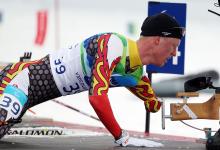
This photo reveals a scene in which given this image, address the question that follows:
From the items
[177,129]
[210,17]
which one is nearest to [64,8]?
[210,17]

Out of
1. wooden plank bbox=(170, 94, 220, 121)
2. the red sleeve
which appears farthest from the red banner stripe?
the red sleeve

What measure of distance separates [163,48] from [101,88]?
34 centimetres

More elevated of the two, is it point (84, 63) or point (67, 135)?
point (84, 63)

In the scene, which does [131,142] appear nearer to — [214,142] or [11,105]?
[214,142]

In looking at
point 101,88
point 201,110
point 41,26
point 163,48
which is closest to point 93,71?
point 101,88

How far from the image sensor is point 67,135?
4.36 metres

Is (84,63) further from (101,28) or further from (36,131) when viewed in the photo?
(101,28)

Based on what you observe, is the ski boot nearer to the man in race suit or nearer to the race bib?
the man in race suit

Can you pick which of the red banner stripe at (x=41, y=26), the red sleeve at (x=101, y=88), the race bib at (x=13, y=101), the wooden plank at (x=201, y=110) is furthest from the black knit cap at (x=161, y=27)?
the red banner stripe at (x=41, y=26)

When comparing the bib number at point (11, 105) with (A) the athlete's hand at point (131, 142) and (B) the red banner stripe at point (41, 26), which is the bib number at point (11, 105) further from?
(B) the red banner stripe at point (41, 26)

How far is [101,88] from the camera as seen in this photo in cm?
327

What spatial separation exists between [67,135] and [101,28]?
9.48 m

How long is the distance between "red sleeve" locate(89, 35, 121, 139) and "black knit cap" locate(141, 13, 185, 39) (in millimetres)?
199

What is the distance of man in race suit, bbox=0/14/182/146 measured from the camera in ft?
10.9
